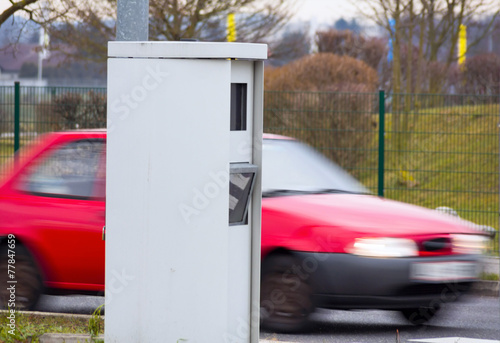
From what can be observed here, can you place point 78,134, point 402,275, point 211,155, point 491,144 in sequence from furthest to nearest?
point 491,144
point 78,134
point 402,275
point 211,155

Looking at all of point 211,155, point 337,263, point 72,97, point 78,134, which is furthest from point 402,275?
point 72,97

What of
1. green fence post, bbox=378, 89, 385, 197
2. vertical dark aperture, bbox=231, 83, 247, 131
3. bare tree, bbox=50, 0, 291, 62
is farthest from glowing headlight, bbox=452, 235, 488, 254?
bare tree, bbox=50, 0, 291, 62

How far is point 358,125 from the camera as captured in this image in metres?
11.5

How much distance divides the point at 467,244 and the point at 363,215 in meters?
0.82

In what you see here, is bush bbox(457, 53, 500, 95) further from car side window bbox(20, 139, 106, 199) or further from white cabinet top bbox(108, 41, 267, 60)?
white cabinet top bbox(108, 41, 267, 60)

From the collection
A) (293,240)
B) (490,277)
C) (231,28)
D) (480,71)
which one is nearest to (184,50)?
Answer: (293,240)

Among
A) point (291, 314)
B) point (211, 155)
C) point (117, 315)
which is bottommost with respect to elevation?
point (291, 314)

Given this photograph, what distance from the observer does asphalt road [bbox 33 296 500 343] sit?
616cm

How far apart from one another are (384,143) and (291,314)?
571cm

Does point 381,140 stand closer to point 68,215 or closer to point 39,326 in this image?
point 68,215

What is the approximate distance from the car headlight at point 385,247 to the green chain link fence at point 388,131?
5.06m

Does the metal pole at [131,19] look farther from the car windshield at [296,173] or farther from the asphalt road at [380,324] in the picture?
the asphalt road at [380,324]

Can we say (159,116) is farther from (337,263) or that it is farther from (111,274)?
(337,263)

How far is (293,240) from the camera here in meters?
6.20
